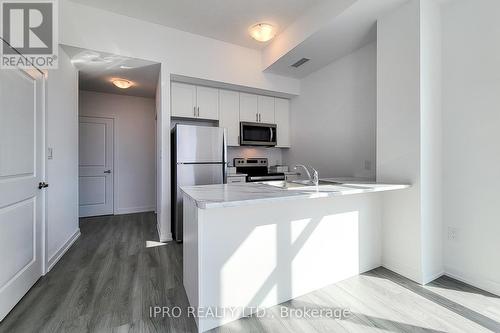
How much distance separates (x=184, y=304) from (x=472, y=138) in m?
2.81

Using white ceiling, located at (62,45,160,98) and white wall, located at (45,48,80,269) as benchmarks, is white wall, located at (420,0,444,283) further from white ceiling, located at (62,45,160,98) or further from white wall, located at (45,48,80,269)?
white wall, located at (45,48,80,269)

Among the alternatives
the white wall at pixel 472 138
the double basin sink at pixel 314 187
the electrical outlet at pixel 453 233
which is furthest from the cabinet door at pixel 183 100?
the electrical outlet at pixel 453 233

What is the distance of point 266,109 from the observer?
167 inches

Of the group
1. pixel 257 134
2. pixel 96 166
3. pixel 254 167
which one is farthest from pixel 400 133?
pixel 96 166

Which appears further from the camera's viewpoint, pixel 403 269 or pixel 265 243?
pixel 403 269

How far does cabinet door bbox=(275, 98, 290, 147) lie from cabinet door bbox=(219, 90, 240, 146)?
829mm

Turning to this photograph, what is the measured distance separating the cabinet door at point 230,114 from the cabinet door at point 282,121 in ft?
2.72

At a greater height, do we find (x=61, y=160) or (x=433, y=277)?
(x=61, y=160)

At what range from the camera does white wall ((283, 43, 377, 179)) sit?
295 centimetres

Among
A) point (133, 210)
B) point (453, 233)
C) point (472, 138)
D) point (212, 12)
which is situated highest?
point (212, 12)

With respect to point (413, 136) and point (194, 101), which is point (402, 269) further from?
point (194, 101)

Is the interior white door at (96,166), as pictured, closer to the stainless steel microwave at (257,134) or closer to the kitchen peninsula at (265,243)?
the stainless steel microwave at (257,134)

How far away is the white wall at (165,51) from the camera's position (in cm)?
264

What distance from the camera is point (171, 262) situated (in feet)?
8.28
